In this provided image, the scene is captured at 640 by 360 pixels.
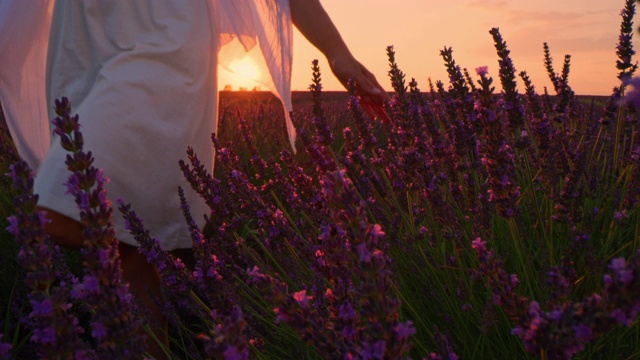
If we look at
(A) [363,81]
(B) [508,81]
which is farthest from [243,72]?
(B) [508,81]

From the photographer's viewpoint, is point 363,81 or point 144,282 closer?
point 144,282

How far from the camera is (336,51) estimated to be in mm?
2611

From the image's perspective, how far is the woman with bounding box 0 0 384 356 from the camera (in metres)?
1.94

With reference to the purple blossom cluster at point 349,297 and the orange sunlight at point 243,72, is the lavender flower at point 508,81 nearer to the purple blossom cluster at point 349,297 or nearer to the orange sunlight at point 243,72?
the purple blossom cluster at point 349,297

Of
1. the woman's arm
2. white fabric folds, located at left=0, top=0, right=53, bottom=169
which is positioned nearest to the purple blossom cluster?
the woman's arm

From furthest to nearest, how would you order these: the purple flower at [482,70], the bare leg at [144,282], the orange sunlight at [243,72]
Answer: the orange sunlight at [243,72]
the bare leg at [144,282]
the purple flower at [482,70]

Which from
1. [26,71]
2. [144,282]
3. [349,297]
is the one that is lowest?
[144,282]

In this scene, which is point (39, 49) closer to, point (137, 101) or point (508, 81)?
point (137, 101)

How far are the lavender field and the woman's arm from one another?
15 cm

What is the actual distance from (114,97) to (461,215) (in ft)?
4.16

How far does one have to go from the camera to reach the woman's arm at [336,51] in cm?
251

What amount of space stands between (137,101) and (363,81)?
88cm

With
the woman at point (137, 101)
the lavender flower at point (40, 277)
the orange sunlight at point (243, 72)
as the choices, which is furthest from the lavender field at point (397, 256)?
the orange sunlight at point (243, 72)

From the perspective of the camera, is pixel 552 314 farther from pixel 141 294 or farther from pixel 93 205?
pixel 141 294
